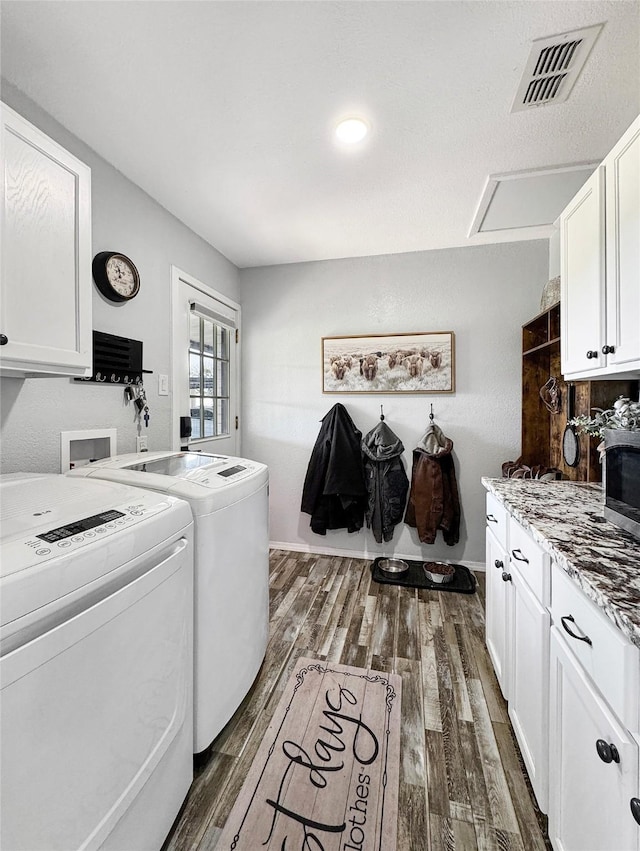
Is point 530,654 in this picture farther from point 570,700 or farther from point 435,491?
point 435,491

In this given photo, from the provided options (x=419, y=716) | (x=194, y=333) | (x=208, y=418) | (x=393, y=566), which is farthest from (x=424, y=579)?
(x=194, y=333)

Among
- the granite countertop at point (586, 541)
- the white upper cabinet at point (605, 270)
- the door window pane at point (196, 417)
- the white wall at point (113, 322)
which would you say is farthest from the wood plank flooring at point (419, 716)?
the white upper cabinet at point (605, 270)

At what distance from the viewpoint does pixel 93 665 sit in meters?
0.78

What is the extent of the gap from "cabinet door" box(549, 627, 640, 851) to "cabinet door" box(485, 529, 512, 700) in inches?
18.6

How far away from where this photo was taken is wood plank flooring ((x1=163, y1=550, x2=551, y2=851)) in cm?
112

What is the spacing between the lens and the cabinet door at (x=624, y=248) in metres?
1.19

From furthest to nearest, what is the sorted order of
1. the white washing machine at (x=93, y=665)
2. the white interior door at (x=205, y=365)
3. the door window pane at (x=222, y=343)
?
1. the door window pane at (x=222, y=343)
2. the white interior door at (x=205, y=365)
3. the white washing machine at (x=93, y=665)

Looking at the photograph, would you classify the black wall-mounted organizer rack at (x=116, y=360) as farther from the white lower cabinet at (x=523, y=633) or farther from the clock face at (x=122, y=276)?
the white lower cabinet at (x=523, y=633)

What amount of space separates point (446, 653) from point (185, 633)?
4.67 feet

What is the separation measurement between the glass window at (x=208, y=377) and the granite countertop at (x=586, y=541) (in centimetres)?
202

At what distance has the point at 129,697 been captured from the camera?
89 cm

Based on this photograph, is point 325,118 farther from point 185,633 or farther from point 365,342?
point 185,633

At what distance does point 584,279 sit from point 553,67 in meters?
0.76

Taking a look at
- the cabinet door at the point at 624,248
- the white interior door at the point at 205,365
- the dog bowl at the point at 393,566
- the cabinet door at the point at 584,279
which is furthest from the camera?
the dog bowl at the point at 393,566
